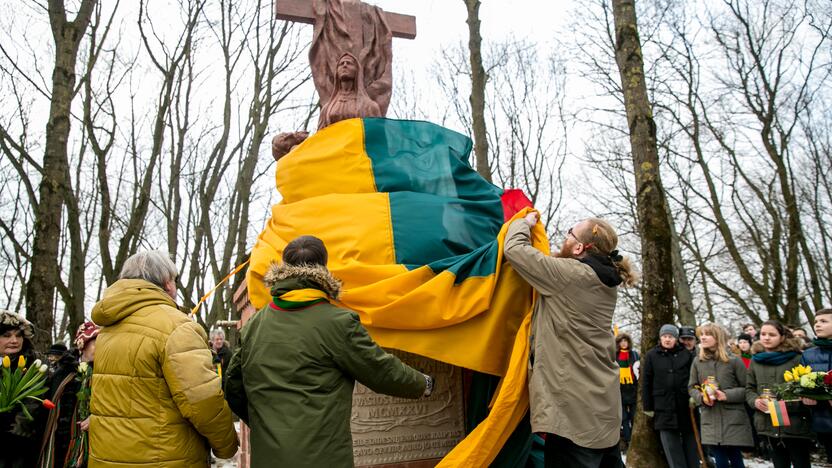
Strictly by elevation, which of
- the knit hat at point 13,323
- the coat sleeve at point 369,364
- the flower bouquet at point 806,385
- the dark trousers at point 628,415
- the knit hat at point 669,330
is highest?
the knit hat at point 13,323

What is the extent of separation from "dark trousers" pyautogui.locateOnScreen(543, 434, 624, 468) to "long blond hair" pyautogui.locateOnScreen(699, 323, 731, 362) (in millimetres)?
3351

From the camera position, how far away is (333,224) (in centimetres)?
396

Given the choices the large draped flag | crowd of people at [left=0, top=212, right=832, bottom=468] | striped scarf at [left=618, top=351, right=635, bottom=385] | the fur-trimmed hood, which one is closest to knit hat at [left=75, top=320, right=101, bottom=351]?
crowd of people at [left=0, top=212, right=832, bottom=468]

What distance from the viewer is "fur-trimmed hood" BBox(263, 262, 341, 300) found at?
111 inches

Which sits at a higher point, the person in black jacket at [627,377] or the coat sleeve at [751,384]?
the coat sleeve at [751,384]

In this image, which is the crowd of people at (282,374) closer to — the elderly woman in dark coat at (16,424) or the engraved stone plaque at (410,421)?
the elderly woman in dark coat at (16,424)

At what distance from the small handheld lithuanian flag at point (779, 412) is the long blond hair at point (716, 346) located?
1.10m

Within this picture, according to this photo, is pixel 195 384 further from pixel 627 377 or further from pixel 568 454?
pixel 627 377

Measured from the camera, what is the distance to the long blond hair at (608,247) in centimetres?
347

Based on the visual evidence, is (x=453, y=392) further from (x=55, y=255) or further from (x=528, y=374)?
(x=55, y=255)

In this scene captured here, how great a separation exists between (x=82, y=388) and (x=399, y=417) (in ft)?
6.28

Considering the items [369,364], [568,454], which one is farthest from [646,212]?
[369,364]

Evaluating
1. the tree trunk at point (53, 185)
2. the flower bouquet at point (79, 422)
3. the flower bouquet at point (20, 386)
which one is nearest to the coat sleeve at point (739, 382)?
the flower bouquet at point (79, 422)

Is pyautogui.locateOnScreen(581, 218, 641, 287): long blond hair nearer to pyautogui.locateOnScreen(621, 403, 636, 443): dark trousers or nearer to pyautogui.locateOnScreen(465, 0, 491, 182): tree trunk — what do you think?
pyautogui.locateOnScreen(621, 403, 636, 443): dark trousers
